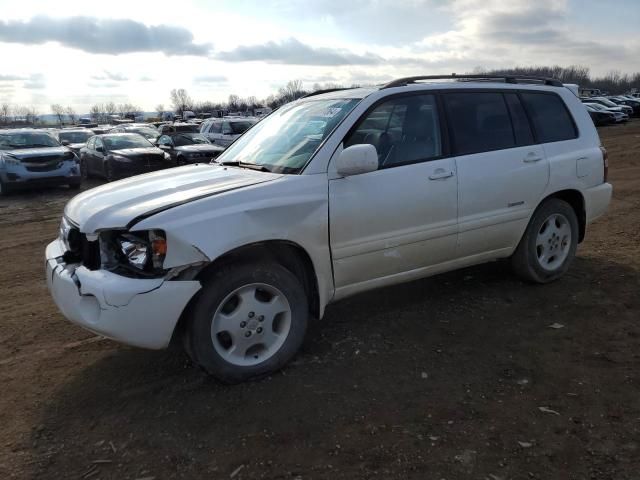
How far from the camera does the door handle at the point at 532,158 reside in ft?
15.5

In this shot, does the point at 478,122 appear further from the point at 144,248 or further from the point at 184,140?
the point at 184,140

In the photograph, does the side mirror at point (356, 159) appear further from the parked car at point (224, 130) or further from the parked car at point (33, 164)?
the parked car at point (224, 130)

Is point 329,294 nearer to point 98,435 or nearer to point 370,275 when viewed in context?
point 370,275

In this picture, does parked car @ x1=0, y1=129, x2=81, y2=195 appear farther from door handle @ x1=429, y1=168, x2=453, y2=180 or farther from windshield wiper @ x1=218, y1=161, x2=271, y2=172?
door handle @ x1=429, y1=168, x2=453, y2=180

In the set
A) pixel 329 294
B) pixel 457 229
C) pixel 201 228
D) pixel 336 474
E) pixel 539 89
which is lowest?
pixel 336 474

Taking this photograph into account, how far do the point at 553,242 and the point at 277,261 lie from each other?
2.91 meters

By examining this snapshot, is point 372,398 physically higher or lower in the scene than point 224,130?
lower

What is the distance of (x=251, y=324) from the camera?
3488 mm

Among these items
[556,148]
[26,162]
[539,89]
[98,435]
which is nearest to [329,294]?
[98,435]

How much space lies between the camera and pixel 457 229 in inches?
170

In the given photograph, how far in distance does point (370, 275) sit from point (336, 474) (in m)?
1.59

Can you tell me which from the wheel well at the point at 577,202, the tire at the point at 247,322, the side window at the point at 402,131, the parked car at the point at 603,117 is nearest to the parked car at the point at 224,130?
the wheel well at the point at 577,202

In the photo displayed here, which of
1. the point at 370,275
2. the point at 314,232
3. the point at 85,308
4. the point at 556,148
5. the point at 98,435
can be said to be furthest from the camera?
the point at 556,148

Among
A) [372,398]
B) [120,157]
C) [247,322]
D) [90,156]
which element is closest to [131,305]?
[247,322]
